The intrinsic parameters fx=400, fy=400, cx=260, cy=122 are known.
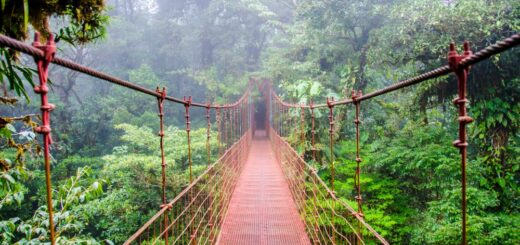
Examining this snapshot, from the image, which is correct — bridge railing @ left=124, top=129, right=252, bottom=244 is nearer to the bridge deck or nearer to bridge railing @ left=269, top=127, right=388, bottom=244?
the bridge deck

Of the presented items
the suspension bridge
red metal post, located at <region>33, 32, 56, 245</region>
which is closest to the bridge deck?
the suspension bridge

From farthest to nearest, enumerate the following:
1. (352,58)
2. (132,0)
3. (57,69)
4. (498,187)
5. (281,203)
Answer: (132,0)
(57,69)
(352,58)
(498,187)
(281,203)

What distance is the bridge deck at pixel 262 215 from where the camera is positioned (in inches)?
111

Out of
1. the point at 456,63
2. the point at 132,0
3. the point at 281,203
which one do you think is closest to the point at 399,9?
the point at 281,203

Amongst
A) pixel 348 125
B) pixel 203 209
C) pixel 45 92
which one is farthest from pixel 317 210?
pixel 348 125

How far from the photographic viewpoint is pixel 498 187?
4.32m

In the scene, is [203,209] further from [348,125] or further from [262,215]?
[348,125]

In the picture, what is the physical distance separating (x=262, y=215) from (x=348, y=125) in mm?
3821

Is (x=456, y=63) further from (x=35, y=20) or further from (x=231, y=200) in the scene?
(x=231, y=200)

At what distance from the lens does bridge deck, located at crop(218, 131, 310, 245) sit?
2.81 m

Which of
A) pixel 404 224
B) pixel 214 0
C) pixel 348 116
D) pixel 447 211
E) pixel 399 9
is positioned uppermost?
pixel 214 0

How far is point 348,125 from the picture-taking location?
22.4 ft

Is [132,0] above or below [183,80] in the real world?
above

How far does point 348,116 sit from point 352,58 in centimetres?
99
